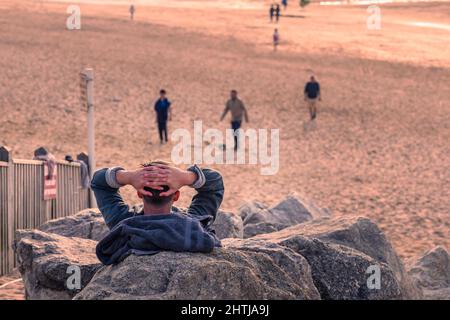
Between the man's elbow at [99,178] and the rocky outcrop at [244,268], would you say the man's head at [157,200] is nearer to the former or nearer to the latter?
the rocky outcrop at [244,268]

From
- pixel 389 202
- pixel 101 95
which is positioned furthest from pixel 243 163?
pixel 101 95

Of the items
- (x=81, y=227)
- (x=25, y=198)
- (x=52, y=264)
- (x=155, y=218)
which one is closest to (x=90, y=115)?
(x=25, y=198)

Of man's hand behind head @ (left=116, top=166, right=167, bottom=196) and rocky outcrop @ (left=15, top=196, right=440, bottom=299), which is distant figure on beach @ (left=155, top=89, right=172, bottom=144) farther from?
man's hand behind head @ (left=116, top=166, right=167, bottom=196)

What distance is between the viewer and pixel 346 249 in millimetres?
6707

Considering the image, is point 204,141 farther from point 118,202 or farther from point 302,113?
point 118,202

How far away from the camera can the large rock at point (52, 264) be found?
22.3 feet

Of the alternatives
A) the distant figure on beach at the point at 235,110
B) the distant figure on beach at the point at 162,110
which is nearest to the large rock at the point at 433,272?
the distant figure on beach at the point at 235,110

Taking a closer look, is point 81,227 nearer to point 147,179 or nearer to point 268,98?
point 147,179

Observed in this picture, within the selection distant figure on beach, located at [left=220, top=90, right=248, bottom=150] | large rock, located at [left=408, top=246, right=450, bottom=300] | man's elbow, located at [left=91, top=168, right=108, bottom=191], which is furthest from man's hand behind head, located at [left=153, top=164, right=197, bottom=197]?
distant figure on beach, located at [left=220, top=90, right=248, bottom=150]

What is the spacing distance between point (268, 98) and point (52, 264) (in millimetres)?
25685

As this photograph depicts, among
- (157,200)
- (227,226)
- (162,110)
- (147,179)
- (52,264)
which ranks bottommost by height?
(227,226)

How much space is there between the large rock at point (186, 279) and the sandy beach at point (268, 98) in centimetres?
826

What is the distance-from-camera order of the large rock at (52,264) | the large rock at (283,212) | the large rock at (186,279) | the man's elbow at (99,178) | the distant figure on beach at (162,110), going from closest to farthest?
1. the large rock at (186,279)
2. the man's elbow at (99,178)
3. the large rock at (52,264)
4. the large rock at (283,212)
5. the distant figure on beach at (162,110)

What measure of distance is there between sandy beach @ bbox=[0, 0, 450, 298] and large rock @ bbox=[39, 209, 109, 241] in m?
5.42
